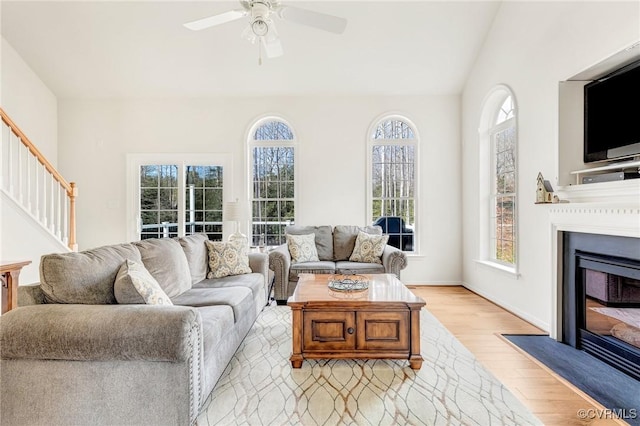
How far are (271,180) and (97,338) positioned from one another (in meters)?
3.82

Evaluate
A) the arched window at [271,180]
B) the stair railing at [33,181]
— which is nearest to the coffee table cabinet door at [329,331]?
the arched window at [271,180]

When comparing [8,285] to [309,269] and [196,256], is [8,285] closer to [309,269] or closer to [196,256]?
[196,256]

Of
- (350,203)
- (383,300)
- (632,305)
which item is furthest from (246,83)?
(632,305)

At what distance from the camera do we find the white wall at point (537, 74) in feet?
8.32

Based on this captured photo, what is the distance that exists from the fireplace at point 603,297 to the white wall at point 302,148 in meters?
2.20

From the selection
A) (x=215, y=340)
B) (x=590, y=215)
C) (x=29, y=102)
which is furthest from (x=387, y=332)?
(x=29, y=102)

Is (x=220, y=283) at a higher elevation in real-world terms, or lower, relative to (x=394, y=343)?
higher

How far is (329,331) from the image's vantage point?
234 cm

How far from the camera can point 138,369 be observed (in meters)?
1.55

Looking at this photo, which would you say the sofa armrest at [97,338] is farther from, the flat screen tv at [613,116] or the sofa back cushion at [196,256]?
the flat screen tv at [613,116]

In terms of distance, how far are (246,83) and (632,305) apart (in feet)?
16.3

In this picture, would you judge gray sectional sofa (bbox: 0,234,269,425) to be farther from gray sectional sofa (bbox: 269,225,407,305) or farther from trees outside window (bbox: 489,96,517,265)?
trees outside window (bbox: 489,96,517,265)

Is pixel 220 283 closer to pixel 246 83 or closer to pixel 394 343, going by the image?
pixel 394 343

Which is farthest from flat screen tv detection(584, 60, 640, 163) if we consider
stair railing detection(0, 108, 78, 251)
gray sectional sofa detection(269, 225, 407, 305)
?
stair railing detection(0, 108, 78, 251)
